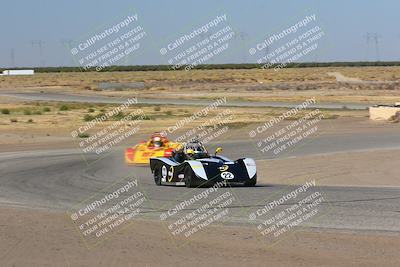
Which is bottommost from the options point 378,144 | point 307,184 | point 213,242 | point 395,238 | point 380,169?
point 378,144

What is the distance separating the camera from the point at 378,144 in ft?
112

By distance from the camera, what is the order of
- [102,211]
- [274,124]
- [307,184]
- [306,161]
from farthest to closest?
[274,124] < [306,161] < [307,184] < [102,211]

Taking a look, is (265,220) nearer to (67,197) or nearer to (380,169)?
(67,197)

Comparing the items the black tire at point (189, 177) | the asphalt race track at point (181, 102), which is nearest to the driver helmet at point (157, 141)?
the black tire at point (189, 177)

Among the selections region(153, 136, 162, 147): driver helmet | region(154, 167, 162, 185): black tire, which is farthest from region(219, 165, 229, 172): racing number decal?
region(153, 136, 162, 147): driver helmet

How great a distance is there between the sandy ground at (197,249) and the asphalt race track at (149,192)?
1.14 meters

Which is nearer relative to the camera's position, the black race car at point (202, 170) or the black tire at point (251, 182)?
the black race car at point (202, 170)

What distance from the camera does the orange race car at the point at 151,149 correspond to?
26.4 m

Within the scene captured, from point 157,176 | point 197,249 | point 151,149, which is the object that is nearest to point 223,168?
point 157,176

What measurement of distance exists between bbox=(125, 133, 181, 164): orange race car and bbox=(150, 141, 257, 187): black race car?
5.46 metres

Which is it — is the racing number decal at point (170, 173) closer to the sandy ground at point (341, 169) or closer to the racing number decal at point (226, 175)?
the racing number decal at point (226, 175)

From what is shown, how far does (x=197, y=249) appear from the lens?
10.8 metres

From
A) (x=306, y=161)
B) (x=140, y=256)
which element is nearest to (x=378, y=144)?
(x=306, y=161)

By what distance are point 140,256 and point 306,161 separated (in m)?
17.4
